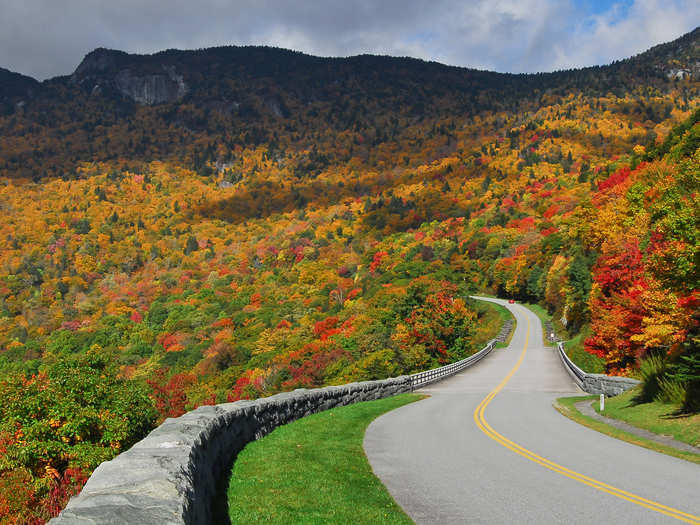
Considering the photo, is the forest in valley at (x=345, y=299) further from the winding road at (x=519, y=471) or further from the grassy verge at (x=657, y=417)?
the winding road at (x=519, y=471)

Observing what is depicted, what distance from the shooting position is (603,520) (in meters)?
8.07

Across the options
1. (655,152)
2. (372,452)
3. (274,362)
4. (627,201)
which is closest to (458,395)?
(372,452)

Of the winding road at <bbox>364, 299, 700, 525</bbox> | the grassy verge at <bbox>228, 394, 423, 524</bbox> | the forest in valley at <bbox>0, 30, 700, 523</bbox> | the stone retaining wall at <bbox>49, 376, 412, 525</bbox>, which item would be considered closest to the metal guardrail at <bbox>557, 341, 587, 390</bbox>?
the forest in valley at <bbox>0, 30, 700, 523</bbox>

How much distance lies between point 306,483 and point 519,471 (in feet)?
17.2

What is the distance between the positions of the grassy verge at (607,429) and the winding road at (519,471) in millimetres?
398

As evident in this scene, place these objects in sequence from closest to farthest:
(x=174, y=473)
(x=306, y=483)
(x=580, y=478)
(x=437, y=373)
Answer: (x=174, y=473), (x=306, y=483), (x=580, y=478), (x=437, y=373)

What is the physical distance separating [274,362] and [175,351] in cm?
3677

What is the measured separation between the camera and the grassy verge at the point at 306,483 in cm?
751

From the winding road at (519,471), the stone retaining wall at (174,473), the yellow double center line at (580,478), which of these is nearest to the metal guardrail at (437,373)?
the winding road at (519,471)

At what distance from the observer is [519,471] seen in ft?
37.3

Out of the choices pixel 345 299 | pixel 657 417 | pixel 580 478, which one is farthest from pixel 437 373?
pixel 345 299

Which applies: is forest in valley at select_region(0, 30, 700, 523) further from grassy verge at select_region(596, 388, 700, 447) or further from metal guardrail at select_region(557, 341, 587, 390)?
metal guardrail at select_region(557, 341, 587, 390)

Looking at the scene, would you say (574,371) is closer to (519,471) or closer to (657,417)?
(657,417)

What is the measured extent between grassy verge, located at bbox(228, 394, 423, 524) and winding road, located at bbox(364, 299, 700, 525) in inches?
22.5
